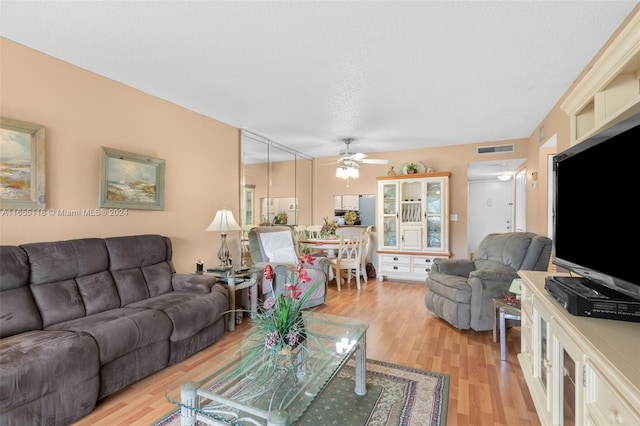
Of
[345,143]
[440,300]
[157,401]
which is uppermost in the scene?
[345,143]

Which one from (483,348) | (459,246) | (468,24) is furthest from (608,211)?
(459,246)

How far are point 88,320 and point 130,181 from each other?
4.56 ft

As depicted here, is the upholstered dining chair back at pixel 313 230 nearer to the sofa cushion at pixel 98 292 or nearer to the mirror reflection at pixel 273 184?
the mirror reflection at pixel 273 184

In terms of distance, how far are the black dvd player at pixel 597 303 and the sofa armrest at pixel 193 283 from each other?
104 inches

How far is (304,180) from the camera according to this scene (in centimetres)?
621

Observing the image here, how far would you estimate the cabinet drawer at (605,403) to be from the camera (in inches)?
31.4

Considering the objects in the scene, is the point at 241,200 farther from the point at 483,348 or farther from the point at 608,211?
the point at 608,211

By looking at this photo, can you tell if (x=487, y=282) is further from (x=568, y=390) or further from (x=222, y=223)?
(x=222, y=223)

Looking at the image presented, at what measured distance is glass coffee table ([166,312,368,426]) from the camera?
1.31 meters

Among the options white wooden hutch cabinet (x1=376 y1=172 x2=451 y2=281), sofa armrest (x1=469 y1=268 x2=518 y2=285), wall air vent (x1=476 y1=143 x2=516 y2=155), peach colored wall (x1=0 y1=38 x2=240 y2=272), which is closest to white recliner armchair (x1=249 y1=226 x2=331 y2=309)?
peach colored wall (x1=0 y1=38 x2=240 y2=272)

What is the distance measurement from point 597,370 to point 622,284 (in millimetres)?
396

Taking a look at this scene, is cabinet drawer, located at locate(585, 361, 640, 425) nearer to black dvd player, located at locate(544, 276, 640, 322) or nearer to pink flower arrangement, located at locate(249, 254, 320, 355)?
black dvd player, located at locate(544, 276, 640, 322)

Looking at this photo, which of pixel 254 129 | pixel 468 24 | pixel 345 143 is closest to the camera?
pixel 468 24

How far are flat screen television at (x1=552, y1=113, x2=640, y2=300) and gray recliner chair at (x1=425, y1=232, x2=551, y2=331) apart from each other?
4.06 feet
